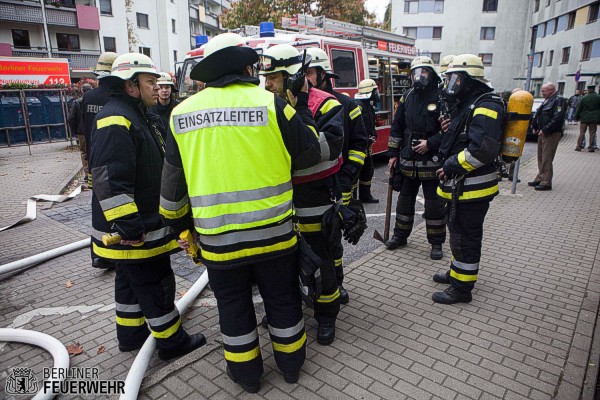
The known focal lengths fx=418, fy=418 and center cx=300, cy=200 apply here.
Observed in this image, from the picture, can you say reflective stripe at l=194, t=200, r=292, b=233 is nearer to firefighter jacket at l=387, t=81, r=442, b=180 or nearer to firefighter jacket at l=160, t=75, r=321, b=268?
firefighter jacket at l=160, t=75, r=321, b=268

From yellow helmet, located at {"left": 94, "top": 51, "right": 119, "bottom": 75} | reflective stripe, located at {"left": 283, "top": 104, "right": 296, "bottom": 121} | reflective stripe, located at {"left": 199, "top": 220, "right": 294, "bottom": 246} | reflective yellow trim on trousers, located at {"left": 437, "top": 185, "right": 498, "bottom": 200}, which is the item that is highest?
yellow helmet, located at {"left": 94, "top": 51, "right": 119, "bottom": 75}

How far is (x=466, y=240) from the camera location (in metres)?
3.74

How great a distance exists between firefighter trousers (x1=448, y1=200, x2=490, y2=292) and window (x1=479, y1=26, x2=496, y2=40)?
4368 centimetres

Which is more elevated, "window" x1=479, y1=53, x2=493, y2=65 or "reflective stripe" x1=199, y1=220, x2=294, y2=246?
"window" x1=479, y1=53, x2=493, y2=65

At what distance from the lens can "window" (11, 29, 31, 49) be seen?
1081 inches

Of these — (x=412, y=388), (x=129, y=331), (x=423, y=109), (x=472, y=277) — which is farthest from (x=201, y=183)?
(x=423, y=109)

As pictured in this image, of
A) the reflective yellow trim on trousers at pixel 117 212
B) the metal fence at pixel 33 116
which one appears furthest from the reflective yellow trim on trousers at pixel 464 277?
the metal fence at pixel 33 116

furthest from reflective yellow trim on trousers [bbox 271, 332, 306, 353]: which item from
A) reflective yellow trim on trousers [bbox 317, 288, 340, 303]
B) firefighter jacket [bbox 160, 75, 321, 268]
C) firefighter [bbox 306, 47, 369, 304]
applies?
firefighter [bbox 306, 47, 369, 304]

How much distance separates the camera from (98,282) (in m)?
4.45

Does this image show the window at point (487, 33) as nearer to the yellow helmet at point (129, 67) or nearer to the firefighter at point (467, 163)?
the firefighter at point (467, 163)

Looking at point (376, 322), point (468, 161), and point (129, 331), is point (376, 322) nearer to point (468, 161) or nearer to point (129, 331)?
point (468, 161)

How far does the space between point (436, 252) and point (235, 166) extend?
131 inches

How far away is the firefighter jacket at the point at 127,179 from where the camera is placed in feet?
8.73

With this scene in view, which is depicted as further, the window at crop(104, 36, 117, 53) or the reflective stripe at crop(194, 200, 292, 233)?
the window at crop(104, 36, 117, 53)
